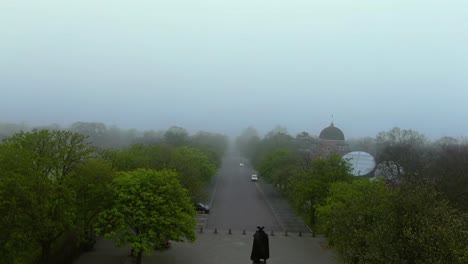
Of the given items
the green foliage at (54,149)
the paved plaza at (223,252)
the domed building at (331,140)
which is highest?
the domed building at (331,140)

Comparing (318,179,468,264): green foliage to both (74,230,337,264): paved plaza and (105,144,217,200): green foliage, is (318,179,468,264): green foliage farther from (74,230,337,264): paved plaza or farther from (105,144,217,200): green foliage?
(105,144,217,200): green foliage

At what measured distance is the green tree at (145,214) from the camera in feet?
80.6

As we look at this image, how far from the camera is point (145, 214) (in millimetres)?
24969

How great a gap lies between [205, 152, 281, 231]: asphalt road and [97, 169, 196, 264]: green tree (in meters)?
12.2

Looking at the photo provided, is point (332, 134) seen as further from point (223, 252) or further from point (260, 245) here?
point (260, 245)

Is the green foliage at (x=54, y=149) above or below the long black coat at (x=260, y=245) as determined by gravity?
above

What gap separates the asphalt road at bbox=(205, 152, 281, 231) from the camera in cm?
3925

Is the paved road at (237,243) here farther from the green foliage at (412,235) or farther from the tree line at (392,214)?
the green foliage at (412,235)

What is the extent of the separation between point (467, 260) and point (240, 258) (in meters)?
17.5

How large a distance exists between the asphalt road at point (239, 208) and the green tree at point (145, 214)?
1221 centimetres

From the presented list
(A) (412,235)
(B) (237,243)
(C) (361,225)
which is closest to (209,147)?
(B) (237,243)

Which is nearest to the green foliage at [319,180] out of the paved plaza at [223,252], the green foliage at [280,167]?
the paved plaza at [223,252]

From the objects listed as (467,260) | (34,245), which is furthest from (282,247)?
(467,260)

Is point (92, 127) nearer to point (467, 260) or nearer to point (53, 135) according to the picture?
point (53, 135)
